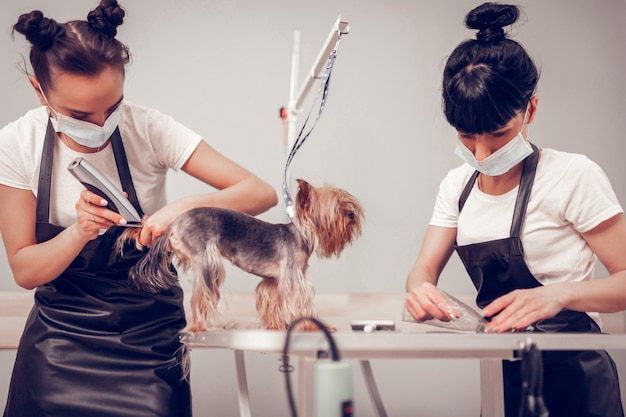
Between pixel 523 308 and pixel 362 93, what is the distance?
1.36 m

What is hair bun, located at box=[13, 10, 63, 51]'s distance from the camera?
53.2 inches

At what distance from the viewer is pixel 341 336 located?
3.32 feet

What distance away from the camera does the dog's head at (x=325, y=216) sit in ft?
4.50

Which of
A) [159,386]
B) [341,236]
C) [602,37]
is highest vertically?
[602,37]

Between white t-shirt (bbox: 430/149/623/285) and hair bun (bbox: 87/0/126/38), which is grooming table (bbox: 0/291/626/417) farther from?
hair bun (bbox: 87/0/126/38)

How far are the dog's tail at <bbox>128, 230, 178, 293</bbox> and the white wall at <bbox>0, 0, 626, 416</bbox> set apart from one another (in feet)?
2.72

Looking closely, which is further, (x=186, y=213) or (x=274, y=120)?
(x=274, y=120)

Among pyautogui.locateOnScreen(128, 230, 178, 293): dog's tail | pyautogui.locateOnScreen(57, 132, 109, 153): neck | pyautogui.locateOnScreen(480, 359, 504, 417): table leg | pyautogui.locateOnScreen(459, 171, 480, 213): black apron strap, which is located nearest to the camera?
pyautogui.locateOnScreen(480, 359, 504, 417): table leg

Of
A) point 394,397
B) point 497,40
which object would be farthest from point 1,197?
point 394,397

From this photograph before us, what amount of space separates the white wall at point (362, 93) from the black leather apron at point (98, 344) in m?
0.75

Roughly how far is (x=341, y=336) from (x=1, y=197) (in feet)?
3.15

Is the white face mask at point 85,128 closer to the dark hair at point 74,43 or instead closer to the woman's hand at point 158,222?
the dark hair at point 74,43

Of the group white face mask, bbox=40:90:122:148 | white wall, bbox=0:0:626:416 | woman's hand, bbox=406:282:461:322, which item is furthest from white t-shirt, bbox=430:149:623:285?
white face mask, bbox=40:90:122:148

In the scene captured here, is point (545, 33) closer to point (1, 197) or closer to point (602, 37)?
point (602, 37)
